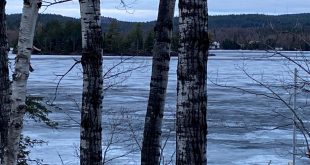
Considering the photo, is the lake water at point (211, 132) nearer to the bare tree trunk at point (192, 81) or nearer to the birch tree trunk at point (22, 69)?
the birch tree trunk at point (22, 69)

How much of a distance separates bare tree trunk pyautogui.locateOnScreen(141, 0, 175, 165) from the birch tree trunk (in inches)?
87.5

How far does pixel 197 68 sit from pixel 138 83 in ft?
111

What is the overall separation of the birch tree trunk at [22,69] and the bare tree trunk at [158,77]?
7.29ft

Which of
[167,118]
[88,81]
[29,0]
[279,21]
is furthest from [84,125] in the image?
[167,118]

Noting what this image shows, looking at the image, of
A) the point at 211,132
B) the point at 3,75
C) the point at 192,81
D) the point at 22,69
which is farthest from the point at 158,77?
the point at 211,132

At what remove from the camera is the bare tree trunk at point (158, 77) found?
692 centimetres

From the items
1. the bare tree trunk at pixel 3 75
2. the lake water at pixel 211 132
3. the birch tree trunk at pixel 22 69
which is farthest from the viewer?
the lake water at pixel 211 132

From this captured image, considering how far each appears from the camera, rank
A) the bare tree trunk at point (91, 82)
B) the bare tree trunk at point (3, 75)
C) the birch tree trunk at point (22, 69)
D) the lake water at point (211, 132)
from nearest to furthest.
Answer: the birch tree trunk at point (22, 69)
the bare tree trunk at point (91, 82)
the bare tree trunk at point (3, 75)
the lake water at point (211, 132)

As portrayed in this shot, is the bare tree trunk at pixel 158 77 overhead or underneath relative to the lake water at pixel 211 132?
overhead

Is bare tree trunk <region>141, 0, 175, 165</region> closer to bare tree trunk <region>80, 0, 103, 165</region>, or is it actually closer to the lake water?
bare tree trunk <region>80, 0, 103, 165</region>

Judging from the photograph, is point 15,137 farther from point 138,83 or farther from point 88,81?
point 138,83

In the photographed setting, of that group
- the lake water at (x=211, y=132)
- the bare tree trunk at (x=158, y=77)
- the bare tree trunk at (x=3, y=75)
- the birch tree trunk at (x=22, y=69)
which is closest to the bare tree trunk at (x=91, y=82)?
the birch tree trunk at (x=22, y=69)

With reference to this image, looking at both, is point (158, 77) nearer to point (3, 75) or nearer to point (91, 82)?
point (91, 82)

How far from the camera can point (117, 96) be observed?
2891 cm
